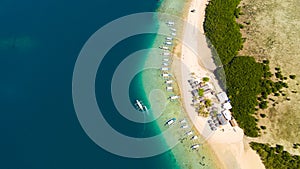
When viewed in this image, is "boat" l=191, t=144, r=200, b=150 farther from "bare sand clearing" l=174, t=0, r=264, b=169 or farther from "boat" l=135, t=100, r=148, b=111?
"boat" l=135, t=100, r=148, b=111

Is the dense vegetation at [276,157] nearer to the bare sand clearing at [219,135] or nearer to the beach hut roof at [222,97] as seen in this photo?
the bare sand clearing at [219,135]

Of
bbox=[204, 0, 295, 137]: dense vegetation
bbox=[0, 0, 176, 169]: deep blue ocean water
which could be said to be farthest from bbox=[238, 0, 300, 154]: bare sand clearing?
bbox=[0, 0, 176, 169]: deep blue ocean water

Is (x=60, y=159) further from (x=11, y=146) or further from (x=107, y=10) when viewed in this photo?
(x=107, y=10)

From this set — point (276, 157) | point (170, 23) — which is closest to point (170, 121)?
point (276, 157)

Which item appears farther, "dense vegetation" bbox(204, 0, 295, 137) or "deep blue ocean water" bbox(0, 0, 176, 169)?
"dense vegetation" bbox(204, 0, 295, 137)

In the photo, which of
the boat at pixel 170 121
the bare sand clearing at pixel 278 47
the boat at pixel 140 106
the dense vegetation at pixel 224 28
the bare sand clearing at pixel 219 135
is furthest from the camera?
the dense vegetation at pixel 224 28

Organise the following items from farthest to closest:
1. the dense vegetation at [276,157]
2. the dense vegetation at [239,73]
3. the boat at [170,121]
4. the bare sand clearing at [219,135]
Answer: the dense vegetation at [239,73] < the boat at [170,121] < the bare sand clearing at [219,135] < the dense vegetation at [276,157]

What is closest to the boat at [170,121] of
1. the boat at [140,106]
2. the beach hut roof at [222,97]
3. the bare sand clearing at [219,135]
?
the bare sand clearing at [219,135]
